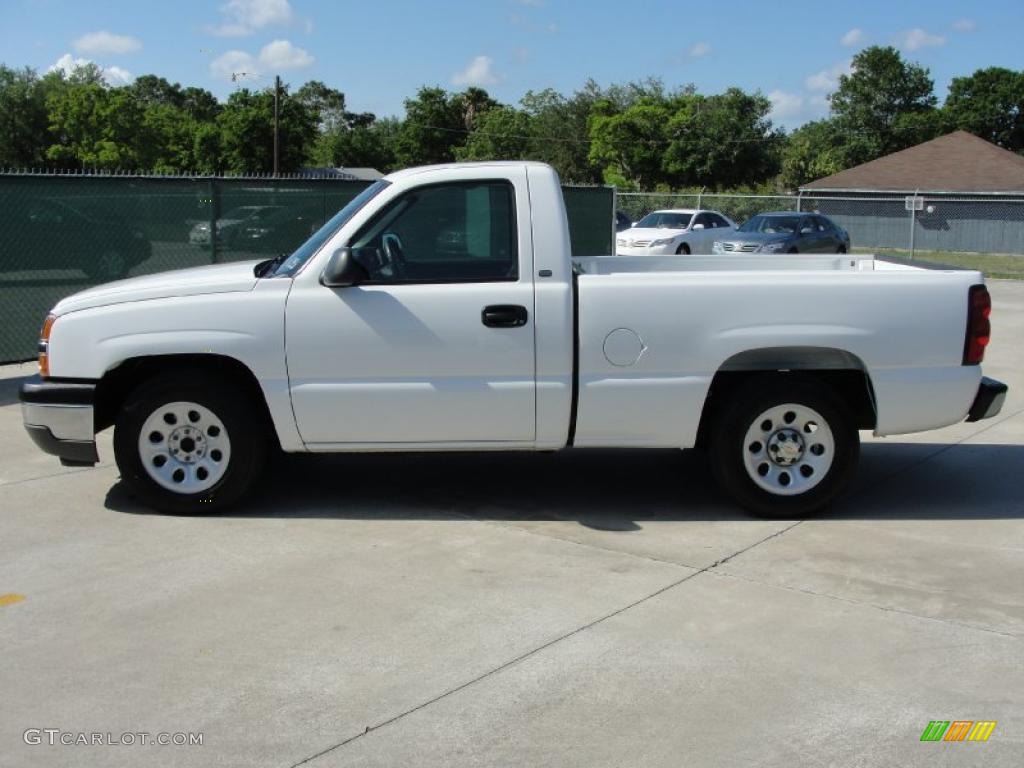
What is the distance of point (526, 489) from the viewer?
7.20 metres

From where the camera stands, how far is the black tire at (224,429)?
20.8 ft

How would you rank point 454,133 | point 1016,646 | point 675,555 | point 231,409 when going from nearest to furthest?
point 1016,646 < point 675,555 < point 231,409 < point 454,133

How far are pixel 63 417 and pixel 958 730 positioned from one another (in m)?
4.85

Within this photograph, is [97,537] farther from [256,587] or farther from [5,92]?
[5,92]

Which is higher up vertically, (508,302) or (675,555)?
(508,302)

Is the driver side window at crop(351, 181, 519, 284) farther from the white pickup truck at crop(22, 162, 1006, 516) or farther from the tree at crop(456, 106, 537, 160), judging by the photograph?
the tree at crop(456, 106, 537, 160)

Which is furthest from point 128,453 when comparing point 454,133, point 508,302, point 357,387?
point 454,133

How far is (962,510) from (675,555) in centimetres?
210

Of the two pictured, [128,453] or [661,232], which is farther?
[661,232]

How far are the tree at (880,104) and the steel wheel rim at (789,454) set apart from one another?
228 ft

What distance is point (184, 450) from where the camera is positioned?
21.2ft

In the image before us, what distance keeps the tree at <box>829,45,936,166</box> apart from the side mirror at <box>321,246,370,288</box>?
70.2 metres

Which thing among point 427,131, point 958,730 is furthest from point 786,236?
point 427,131

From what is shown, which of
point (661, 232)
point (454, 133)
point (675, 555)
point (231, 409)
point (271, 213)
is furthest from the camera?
point (454, 133)
